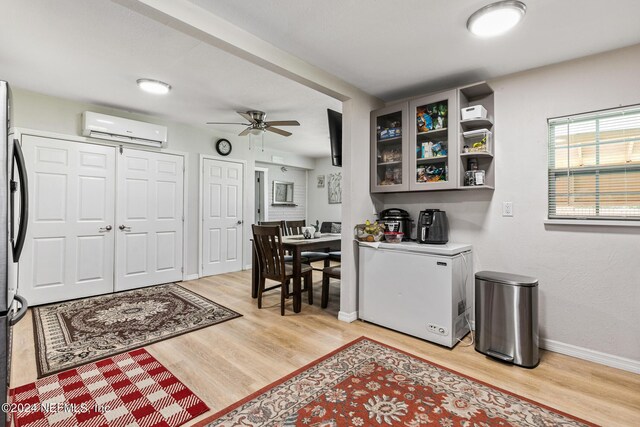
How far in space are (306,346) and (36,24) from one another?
10.0 ft

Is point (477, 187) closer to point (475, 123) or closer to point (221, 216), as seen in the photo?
point (475, 123)

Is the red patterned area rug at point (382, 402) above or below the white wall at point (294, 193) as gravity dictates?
below

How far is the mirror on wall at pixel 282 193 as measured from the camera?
6.64 meters

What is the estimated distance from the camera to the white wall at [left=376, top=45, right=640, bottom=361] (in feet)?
7.07

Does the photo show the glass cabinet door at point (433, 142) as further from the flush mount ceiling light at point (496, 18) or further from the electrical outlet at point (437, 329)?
the electrical outlet at point (437, 329)

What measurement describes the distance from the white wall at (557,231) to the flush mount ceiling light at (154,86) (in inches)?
124

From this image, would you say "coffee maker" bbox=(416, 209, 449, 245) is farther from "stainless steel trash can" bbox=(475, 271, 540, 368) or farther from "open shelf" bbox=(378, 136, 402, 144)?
"open shelf" bbox=(378, 136, 402, 144)

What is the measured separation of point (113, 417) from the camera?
1.64m

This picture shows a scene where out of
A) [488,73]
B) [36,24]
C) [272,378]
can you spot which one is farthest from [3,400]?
[488,73]

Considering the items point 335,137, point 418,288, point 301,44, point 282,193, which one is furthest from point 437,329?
point 282,193

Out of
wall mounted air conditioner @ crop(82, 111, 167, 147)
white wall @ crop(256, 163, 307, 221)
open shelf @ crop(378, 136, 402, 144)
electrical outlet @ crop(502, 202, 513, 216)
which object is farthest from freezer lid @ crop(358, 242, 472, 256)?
white wall @ crop(256, 163, 307, 221)

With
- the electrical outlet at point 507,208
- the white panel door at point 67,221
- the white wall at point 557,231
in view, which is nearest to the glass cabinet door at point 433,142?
the white wall at point 557,231

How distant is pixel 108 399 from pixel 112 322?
1.42 m

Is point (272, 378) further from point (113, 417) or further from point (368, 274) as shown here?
point (368, 274)
